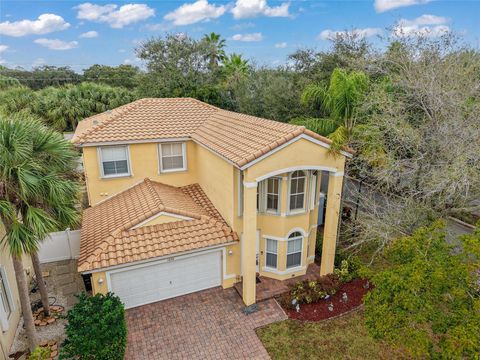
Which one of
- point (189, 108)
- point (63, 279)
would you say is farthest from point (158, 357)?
point (189, 108)

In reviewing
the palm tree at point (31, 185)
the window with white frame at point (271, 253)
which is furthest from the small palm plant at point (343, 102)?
the palm tree at point (31, 185)

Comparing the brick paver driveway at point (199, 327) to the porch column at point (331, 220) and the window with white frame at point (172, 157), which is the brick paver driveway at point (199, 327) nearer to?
the porch column at point (331, 220)

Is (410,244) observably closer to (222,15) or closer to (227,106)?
(227,106)

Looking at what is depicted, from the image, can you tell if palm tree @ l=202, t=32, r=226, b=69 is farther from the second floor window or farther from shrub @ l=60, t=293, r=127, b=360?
shrub @ l=60, t=293, r=127, b=360

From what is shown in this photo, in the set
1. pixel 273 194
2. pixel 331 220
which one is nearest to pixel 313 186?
pixel 331 220

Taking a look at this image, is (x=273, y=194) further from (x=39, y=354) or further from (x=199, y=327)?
(x=39, y=354)

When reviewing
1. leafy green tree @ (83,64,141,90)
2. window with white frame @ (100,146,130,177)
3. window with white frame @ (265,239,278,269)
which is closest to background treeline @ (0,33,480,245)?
window with white frame @ (265,239,278,269)
